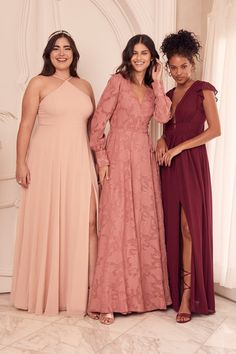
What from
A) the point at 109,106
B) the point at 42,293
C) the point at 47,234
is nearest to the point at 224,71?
the point at 109,106

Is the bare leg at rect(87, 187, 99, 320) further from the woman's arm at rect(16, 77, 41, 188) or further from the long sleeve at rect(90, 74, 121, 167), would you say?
the woman's arm at rect(16, 77, 41, 188)

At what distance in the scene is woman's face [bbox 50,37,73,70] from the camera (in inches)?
109

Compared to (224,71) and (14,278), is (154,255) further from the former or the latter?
(224,71)

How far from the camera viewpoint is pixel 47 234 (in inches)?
108

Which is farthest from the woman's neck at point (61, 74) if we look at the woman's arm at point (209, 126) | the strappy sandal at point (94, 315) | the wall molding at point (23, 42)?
the strappy sandal at point (94, 315)

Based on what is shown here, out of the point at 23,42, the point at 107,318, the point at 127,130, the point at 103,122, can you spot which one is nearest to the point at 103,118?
the point at 103,122

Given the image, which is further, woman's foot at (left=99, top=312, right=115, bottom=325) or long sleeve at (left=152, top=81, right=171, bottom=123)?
long sleeve at (left=152, top=81, right=171, bottom=123)

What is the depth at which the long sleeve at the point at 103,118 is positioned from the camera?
2.68m

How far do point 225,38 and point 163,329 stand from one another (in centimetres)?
186

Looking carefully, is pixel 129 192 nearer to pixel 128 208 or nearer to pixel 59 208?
pixel 128 208

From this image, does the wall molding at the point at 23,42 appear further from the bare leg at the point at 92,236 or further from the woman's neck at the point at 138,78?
the bare leg at the point at 92,236

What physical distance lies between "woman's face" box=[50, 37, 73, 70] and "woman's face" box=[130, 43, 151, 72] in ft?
1.33

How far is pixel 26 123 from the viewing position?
279cm

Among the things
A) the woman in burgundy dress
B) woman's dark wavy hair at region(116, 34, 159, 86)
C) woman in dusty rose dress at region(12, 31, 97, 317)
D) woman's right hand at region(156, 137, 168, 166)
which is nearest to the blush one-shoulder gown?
woman in dusty rose dress at region(12, 31, 97, 317)
